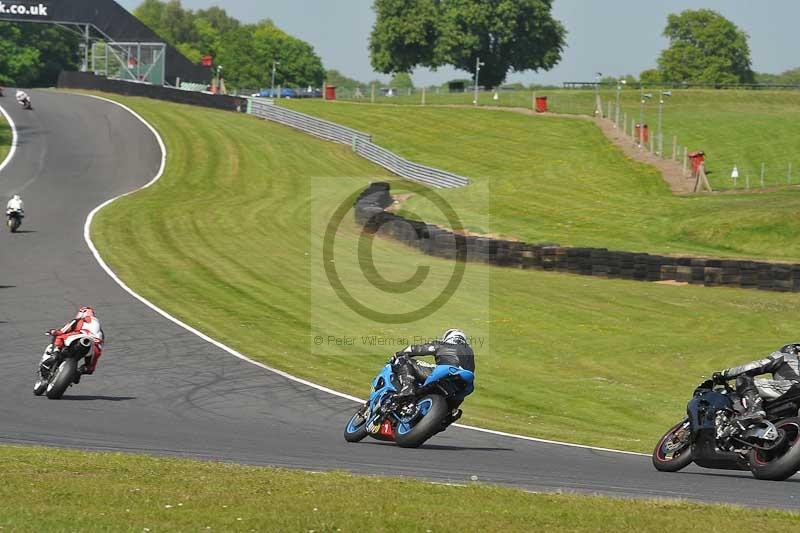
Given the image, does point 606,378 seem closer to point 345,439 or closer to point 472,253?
point 345,439

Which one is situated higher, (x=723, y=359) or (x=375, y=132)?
(x=375, y=132)

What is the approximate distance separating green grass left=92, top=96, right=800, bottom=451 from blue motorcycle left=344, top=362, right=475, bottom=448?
111 inches


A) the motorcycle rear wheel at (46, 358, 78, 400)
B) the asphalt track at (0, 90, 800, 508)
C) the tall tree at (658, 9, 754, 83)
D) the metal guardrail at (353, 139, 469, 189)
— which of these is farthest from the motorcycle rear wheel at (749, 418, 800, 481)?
the tall tree at (658, 9, 754, 83)

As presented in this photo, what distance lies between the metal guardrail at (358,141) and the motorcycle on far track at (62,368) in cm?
3678

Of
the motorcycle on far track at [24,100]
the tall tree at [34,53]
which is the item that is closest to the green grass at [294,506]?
the motorcycle on far track at [24,100]

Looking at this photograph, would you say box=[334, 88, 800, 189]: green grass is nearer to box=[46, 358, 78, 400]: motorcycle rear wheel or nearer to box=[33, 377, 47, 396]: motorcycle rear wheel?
box=[46, 358, 78, 400]: motorcycle rear wheel

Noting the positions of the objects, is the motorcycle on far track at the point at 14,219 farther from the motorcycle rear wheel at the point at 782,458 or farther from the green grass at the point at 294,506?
the motorcycle rear wheel at the point at 782,458

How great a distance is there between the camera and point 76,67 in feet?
471

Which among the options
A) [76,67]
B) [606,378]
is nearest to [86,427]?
[606,378]

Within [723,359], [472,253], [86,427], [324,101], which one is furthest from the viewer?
[324,101]

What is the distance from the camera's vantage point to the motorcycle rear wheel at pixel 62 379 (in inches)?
683

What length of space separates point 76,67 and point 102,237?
371 ft

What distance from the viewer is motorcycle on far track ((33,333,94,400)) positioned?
57.1ft

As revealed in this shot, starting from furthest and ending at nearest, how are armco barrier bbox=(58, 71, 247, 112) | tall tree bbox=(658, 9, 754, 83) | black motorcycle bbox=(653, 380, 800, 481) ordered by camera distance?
tall tree bbox=(658, 9, 754, 83) < armco barrier bbox=(58, 71, 247, 112) < black motorcycle bbox=(653, 380, 800, 481)
